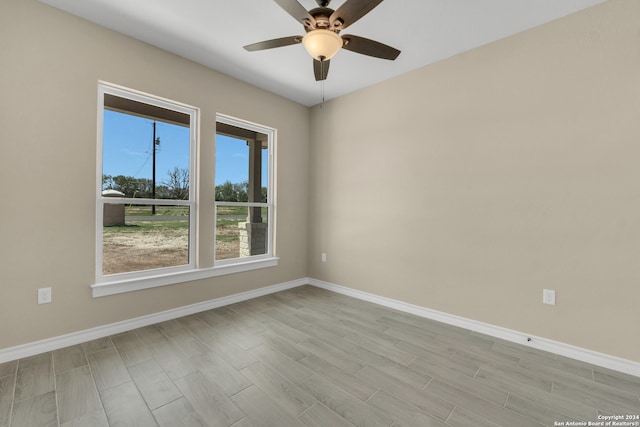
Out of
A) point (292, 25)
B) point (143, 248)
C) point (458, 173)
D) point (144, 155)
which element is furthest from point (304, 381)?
point (292, 25)

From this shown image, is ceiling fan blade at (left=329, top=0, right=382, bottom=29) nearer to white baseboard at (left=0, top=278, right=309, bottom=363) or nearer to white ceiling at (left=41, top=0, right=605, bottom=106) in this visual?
white ceiling at (left=41, top=0, right=605, bottom=106)

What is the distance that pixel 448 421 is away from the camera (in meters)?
1.48

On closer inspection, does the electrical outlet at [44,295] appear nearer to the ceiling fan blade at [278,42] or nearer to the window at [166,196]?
the window at [166,196]

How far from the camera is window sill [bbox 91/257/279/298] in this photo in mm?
2391

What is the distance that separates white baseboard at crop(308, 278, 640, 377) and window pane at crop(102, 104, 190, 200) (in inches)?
105

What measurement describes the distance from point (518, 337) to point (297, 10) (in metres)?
3.11

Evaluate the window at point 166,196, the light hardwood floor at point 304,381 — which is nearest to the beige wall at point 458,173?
the window at point 166,196

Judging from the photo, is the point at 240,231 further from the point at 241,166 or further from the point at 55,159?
the point at 55,159

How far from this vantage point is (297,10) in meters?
1.65

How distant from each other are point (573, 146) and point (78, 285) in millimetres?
4275

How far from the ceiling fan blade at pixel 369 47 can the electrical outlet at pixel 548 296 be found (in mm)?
2303

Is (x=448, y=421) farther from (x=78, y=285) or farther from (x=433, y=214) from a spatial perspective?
(x=78, y=285)

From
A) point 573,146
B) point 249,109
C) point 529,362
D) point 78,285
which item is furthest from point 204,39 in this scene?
point 529,362

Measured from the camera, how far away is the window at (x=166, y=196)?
2516 millimetres
